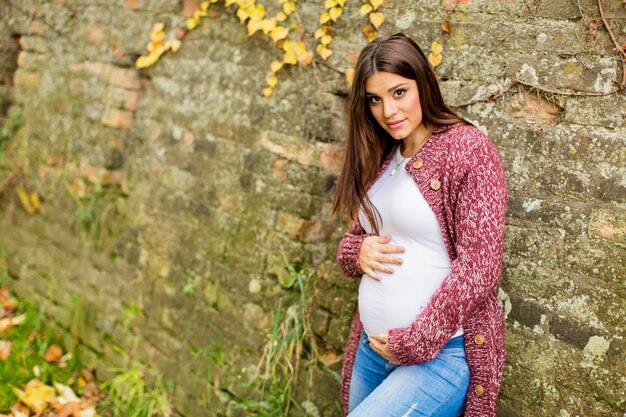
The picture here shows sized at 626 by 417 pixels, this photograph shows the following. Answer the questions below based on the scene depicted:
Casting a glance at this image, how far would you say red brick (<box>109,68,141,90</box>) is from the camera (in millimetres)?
3844

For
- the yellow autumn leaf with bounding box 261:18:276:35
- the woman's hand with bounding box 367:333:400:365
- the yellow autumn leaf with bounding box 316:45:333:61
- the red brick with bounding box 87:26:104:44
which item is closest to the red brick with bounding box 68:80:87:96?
the red brick with bounding box 87:26:104:44

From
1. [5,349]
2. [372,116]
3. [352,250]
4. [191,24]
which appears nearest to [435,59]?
[372,116]

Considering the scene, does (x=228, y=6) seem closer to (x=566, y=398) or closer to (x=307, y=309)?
(x=307, y=309)

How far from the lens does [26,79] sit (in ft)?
14.9

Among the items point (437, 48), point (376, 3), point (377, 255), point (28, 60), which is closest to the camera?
point (377, 255)

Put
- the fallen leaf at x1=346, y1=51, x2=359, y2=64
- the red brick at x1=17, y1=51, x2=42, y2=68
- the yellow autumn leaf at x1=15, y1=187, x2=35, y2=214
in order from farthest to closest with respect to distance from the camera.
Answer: the yellow autumn leaf at x1=15, y1=187, x2=35, y2=214 → the red brick at x1=17, y1=51, x2=42, y2=68 → the fallen leaf at x1=346, y1=51, x2=359, y2=64

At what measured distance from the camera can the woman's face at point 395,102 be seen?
6.79ft

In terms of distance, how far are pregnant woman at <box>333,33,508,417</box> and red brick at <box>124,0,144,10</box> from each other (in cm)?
209

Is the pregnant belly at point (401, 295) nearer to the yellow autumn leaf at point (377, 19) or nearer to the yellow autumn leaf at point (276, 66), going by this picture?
the yellow autumn leaf at point (377, 19)

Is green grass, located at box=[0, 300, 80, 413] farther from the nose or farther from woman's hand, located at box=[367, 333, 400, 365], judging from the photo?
the nose

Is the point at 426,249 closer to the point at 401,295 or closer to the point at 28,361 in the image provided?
the point at 401,295

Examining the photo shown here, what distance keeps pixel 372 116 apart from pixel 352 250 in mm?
483

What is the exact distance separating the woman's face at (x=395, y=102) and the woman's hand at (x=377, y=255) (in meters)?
0.35

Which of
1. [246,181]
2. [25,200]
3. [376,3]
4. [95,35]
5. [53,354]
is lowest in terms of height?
[53,354]
